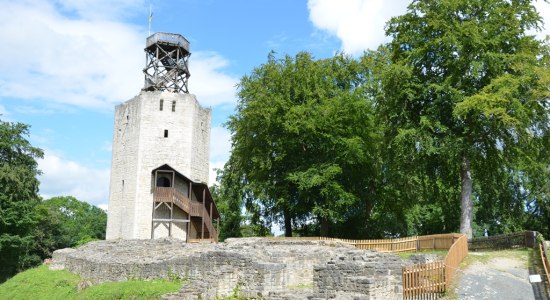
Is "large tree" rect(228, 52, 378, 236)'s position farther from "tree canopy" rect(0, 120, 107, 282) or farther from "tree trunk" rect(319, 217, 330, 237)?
"tree canopy" rect(0, 120, 107, 282)

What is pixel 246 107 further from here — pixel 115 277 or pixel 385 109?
pixel 115 277

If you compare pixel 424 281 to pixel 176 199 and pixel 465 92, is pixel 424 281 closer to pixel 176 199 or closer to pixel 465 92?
pixel 465 92

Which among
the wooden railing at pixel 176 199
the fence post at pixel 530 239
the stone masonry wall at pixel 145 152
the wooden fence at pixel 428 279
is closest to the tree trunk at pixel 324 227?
the wooden railing at pixel 176 199

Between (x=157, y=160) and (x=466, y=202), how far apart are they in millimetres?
21865

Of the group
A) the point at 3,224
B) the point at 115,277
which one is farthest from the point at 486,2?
the point at 3,224

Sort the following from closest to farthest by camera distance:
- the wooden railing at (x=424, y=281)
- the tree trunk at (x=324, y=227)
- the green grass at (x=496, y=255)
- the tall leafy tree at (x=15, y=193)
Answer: the wooden railing at (x=424, y=281) < the green grass at (x=496, y=255) < the tree trunk at (x=324, y=227) < the tall leafy tree at (x=15, y=193)

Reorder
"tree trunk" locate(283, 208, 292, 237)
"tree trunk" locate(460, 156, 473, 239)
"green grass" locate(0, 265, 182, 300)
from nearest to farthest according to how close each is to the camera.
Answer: "green grass" locate(0, 265, 182, 300), "tree trunk" locate(460, 156, 473, 239), "tree trunk" locate(283, 208, 292, 237)

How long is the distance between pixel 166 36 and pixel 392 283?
32575mm

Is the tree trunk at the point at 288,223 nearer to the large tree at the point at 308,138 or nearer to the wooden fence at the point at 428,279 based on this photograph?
the large tree at the point at 308,138

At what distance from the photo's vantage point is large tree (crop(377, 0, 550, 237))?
78.9 feet

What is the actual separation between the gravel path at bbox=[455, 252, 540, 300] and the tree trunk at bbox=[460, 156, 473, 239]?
17.9ft

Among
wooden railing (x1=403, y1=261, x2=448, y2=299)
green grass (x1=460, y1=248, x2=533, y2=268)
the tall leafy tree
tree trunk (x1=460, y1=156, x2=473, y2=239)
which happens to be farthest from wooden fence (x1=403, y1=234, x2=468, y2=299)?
the tall leafy tree

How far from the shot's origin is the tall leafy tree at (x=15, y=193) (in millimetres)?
42406

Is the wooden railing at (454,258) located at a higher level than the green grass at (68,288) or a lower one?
higher
